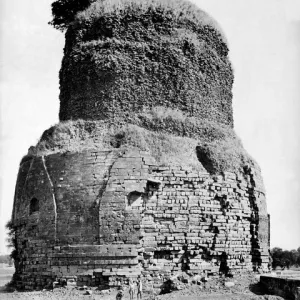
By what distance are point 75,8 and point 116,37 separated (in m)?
3.85

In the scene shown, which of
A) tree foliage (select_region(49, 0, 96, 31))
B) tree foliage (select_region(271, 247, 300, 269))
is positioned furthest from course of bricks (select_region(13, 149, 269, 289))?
tree foliage (select_region(271, 247, 300, 269))

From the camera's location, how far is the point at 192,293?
12.8 m

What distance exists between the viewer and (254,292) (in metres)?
13.3

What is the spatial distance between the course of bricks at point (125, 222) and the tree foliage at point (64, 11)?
6100mm

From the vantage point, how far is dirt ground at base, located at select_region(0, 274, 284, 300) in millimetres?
12328

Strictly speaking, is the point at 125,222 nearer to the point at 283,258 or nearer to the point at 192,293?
the point at 192,293

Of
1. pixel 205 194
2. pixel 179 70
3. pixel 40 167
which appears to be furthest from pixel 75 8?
pixel 205 194

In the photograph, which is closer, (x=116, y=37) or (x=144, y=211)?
(x=144, y=211)

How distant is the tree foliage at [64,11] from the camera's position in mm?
18297

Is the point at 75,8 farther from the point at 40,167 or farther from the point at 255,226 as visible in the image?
the point at 255,226

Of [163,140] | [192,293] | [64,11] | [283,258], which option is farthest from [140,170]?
[283,258]

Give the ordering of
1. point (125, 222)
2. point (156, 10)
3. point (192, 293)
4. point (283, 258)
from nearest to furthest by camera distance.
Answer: point (192, 293) → point (125, 222) → point (156, 10) → point (283, 258)

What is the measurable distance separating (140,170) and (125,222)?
49.2 inches

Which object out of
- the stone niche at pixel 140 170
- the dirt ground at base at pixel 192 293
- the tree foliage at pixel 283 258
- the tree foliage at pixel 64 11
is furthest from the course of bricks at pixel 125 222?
the tree foliage at pixel 283 258
